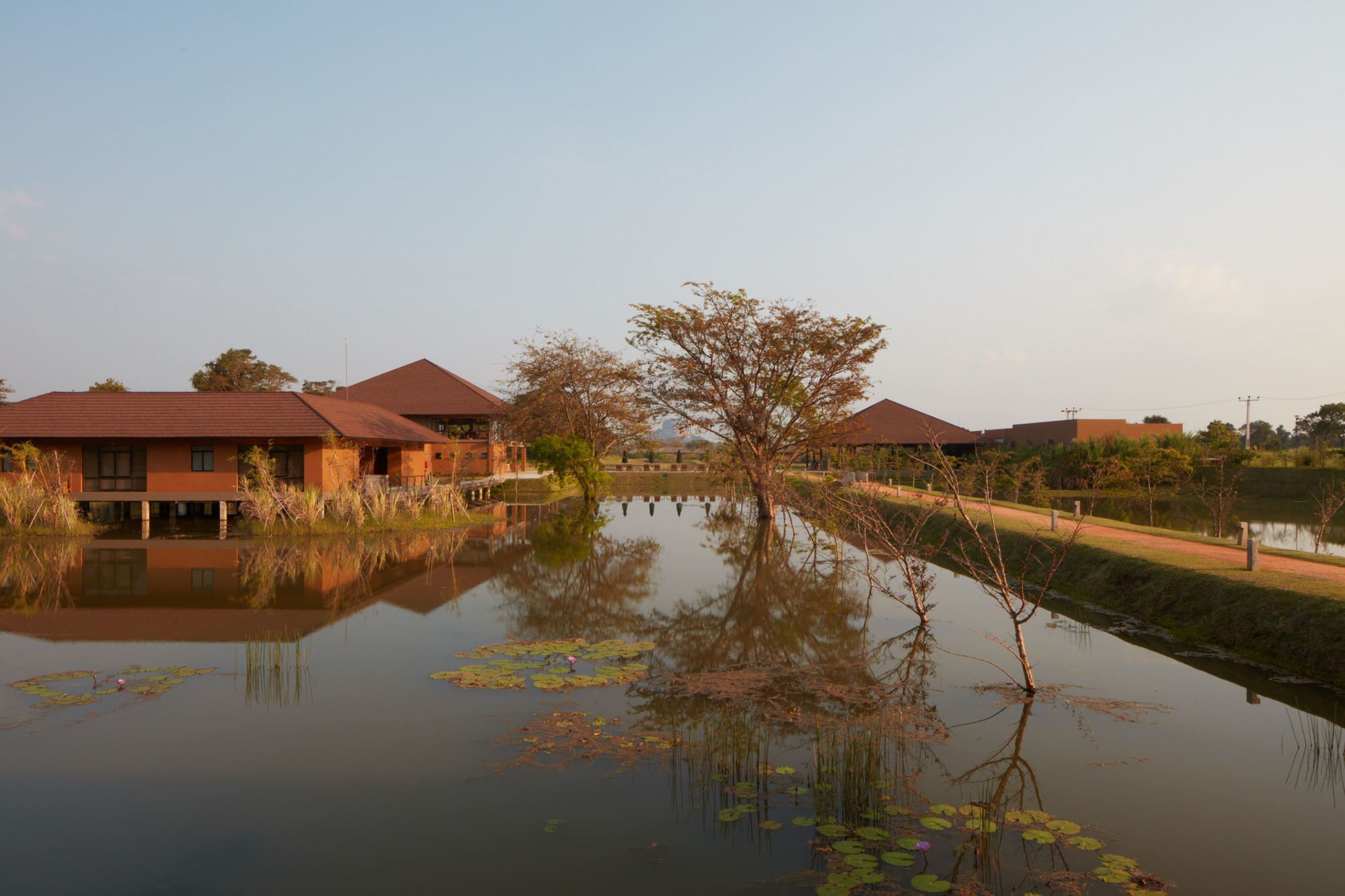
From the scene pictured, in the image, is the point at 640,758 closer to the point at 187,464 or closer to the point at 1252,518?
the point at 187,464

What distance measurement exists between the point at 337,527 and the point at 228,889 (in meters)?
19.1

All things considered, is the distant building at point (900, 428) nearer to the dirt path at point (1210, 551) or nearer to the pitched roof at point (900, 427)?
the pitched roof at point (900, 427)

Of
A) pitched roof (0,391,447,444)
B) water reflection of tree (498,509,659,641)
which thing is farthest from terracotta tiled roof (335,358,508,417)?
water reflection of tree (498,509,659,641)

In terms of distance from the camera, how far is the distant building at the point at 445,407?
43.4 meters

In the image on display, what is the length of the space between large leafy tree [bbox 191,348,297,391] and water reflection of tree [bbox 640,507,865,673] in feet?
157

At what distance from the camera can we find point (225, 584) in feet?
52.2

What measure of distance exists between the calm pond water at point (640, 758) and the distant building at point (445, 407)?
2961 centimetres

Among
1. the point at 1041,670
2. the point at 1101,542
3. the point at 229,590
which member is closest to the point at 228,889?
the point at 1041,670

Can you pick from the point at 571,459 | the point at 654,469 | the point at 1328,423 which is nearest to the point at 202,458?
the point at 571,459

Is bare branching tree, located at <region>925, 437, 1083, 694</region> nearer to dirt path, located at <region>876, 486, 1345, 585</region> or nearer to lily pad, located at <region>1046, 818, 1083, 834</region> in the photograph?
dirt path, located at <region>876, 486, 1345, 585</region>

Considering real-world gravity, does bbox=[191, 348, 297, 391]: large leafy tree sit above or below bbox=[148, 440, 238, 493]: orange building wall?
above

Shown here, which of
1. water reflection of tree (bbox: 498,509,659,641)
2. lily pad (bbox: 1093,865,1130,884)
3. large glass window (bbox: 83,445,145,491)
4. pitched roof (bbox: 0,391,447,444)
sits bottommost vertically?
lily pad (bbox: 1093,865,1130,884)

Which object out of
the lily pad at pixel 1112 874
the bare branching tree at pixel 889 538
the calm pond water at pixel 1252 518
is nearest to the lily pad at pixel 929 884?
the lily pad at pixel 1112 874

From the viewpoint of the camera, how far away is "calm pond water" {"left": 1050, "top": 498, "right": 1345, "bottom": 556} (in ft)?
72.1
